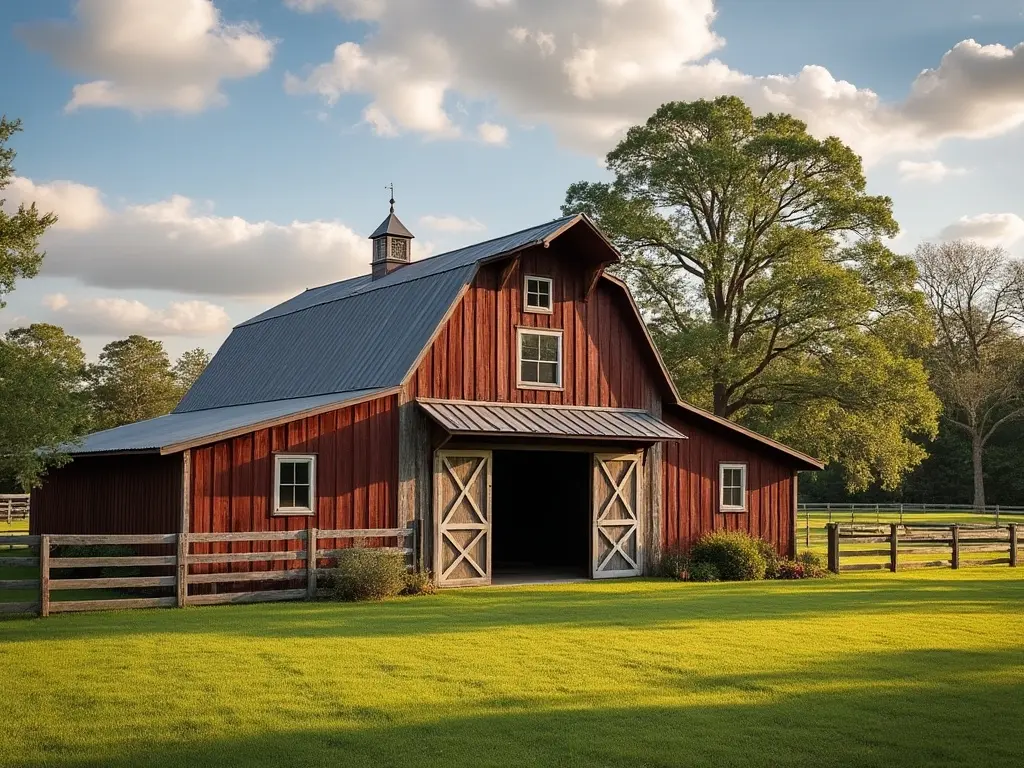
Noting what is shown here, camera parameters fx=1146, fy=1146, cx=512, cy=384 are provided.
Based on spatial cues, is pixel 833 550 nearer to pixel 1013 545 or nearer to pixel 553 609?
pixel 1013 545

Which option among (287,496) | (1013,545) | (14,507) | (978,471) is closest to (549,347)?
(287,496)

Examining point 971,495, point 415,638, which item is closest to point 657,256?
point 415,638

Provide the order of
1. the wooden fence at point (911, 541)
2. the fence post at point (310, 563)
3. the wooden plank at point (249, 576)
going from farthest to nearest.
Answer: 1. the wooden fence at point (911, 541)
2. the fence post at point (310, 563)
3. the wooden plank at point (249, 576)

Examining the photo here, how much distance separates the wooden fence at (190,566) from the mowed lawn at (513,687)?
583mm

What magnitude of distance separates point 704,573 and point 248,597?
993 centimetres

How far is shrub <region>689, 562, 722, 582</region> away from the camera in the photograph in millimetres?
24000

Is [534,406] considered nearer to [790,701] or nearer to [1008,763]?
[790,701]

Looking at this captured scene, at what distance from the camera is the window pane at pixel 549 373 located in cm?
2386

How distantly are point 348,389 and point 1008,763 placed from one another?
1644 cm

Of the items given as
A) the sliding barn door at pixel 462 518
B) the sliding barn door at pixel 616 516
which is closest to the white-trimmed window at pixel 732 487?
the sliding barn door at pixel 616 516

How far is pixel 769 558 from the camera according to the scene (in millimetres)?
25453

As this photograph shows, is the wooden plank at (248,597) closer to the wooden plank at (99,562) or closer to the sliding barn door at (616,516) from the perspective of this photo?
the wooden plank at (99,562)

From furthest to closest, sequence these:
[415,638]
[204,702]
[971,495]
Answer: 1. [971,495]
2. [415,638]
3. [204,702]

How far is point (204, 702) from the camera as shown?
10312mm
